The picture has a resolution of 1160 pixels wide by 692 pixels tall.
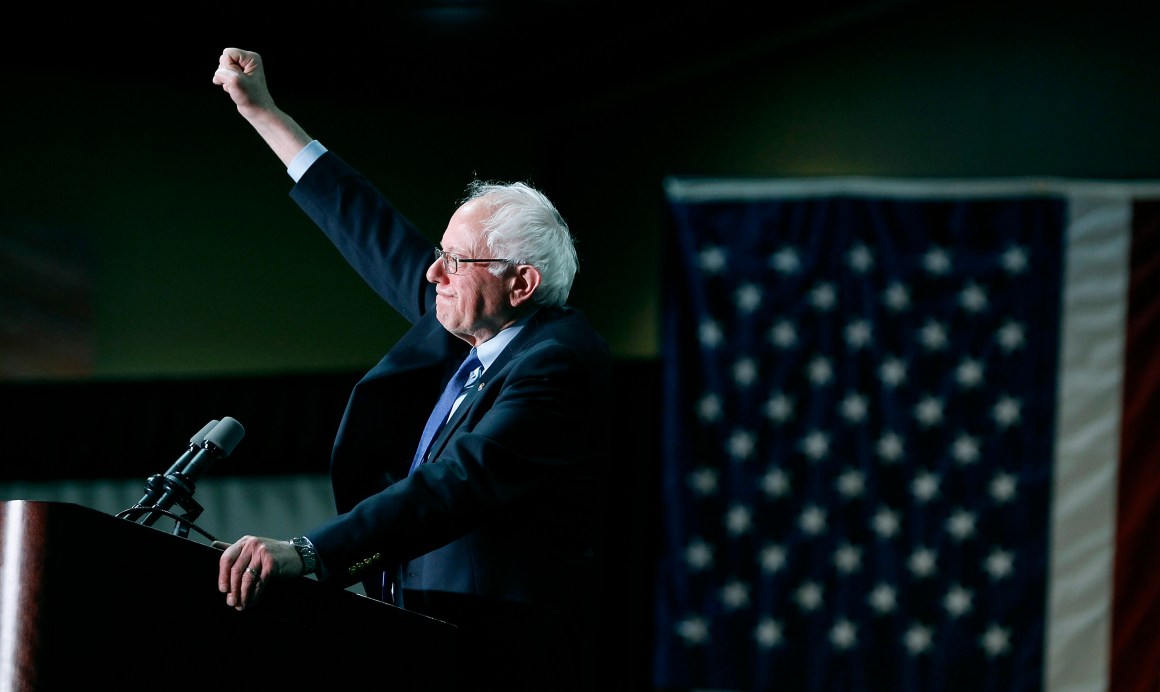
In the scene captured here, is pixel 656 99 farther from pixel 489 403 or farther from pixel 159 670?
pixel 159 670

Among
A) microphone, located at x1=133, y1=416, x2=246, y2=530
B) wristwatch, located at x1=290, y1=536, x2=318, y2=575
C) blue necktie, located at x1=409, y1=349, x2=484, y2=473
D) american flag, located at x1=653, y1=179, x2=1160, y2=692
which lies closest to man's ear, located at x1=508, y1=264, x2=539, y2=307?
blue necktie, located at x1=409, y1=349, x2=484, y2=473

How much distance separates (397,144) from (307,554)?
478 cm

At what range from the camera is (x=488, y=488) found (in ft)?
5.62

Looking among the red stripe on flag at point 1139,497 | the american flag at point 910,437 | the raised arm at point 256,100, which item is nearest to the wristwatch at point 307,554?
the raised arm at point 256,100

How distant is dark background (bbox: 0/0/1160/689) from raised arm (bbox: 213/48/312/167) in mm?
2835

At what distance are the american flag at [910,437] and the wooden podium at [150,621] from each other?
3.55 meters

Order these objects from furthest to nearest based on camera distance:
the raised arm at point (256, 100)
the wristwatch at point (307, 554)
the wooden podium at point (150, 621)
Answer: the raised arm at point (256, 100) → the wristwatch at point (307, 554) → the wooden podium at point (150, 621)

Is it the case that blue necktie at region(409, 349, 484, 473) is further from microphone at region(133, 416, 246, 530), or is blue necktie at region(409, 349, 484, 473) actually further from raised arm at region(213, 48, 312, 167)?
raised arm at region(213, 48, 312, 167)

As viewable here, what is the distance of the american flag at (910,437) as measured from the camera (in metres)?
4.58

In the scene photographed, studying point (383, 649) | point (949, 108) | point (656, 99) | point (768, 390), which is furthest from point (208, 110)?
point (383, 649)

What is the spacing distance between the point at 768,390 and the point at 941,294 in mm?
764

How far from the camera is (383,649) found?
5.25 feet

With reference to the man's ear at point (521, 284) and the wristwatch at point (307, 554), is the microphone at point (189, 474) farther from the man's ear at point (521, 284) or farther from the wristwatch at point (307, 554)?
the man's ear at point (521, 284)

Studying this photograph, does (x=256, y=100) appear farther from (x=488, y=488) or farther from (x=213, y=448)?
(x=488, y=488)
